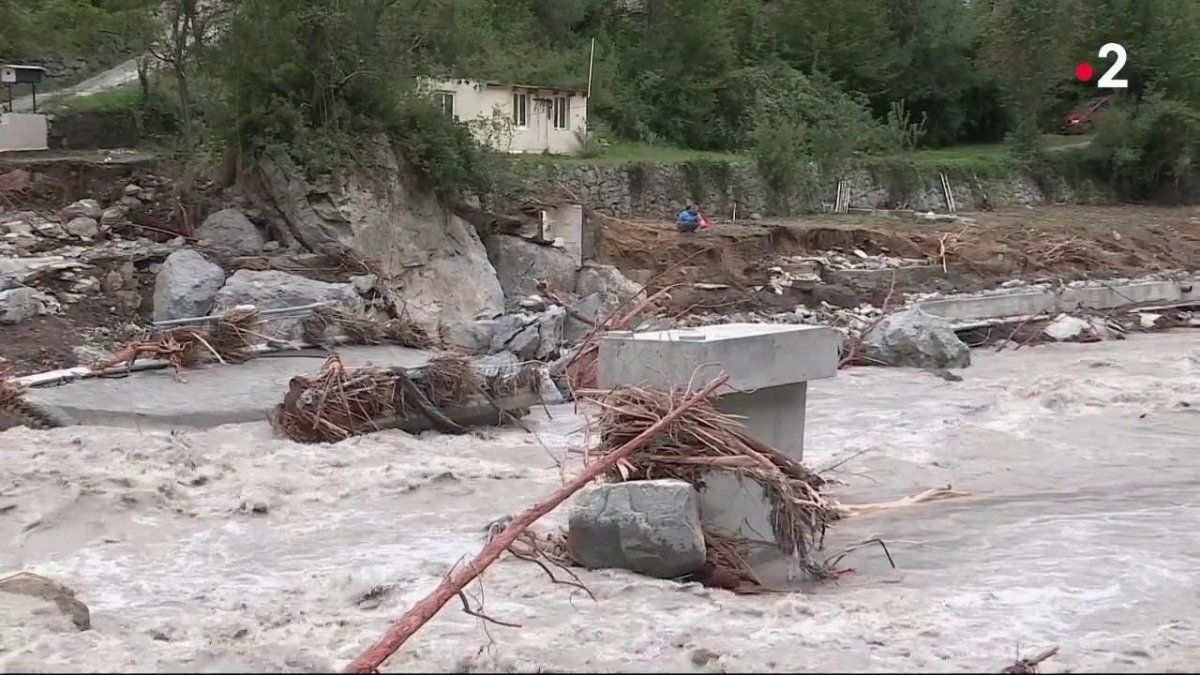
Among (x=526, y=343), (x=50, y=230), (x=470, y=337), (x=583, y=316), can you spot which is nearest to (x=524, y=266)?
(x=583, y=316)

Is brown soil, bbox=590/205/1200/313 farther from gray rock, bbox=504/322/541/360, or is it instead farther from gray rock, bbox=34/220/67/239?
gray rock, bbox=34/220/67/239

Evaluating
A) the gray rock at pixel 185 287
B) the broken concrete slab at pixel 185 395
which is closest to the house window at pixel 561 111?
the gray rock at pixel 185 287

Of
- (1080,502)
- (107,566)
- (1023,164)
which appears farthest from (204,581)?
(1023,164)

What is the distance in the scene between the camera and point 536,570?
24.7 ft

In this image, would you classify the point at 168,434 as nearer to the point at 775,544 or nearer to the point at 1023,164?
the point at 775,544

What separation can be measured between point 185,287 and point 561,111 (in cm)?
1608

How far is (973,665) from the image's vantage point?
5.71 m

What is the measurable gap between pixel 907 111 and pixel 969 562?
117 ft

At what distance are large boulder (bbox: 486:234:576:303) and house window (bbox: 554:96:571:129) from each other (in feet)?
29.9

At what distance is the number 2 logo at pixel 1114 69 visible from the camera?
130 feet

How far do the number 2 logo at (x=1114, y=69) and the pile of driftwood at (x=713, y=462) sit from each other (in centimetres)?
3664

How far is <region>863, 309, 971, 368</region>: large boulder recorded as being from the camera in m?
17.7

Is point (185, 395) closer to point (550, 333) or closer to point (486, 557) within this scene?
point (550, 333)

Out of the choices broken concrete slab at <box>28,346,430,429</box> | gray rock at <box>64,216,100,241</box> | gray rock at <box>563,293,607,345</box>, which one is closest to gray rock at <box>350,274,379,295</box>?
gray rock at <box>563,293,607,345</box>
